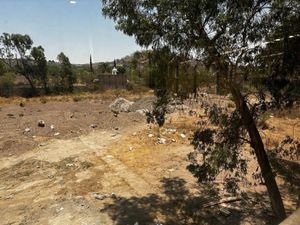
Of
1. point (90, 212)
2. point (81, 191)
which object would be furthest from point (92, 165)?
point (90, 212)

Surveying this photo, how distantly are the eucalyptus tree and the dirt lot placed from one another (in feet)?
8.84

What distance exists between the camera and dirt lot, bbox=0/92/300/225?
22.1 ft

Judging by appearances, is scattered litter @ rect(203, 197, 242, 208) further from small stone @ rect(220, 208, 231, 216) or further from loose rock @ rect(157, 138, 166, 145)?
loose rock @ rect(157, 138, 166, 145)

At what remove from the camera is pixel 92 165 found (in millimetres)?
9188

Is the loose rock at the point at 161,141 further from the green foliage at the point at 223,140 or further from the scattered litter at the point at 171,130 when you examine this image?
the green foliage at the point at 223,140

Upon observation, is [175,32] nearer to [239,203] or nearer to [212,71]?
[212,71]

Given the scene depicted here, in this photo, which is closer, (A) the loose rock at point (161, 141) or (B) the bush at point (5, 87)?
(A) the loose rock at point (161, 141)

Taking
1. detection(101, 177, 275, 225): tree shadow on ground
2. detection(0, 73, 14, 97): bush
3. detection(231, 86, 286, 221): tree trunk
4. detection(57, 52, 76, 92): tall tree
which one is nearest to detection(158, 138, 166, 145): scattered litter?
detection(101, 177, 275, 225): tree shadow on ground

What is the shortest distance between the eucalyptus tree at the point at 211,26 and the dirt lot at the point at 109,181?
2695mm

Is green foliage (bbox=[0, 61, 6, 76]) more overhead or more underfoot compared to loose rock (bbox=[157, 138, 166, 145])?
more overhead

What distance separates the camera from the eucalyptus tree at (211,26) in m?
4.96

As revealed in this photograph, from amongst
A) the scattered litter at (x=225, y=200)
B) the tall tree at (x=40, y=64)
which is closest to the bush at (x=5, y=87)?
the tall tree at (x=40, y=64)

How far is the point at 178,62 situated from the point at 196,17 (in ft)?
2.68

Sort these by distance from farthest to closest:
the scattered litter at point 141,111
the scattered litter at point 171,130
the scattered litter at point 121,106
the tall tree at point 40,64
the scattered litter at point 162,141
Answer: the tall tree at point 40,64
the scattered litter at point 121,106
the scattered litter at point 141,111
the scattered litter at point 171,130
the scattered litter at point 162,141
